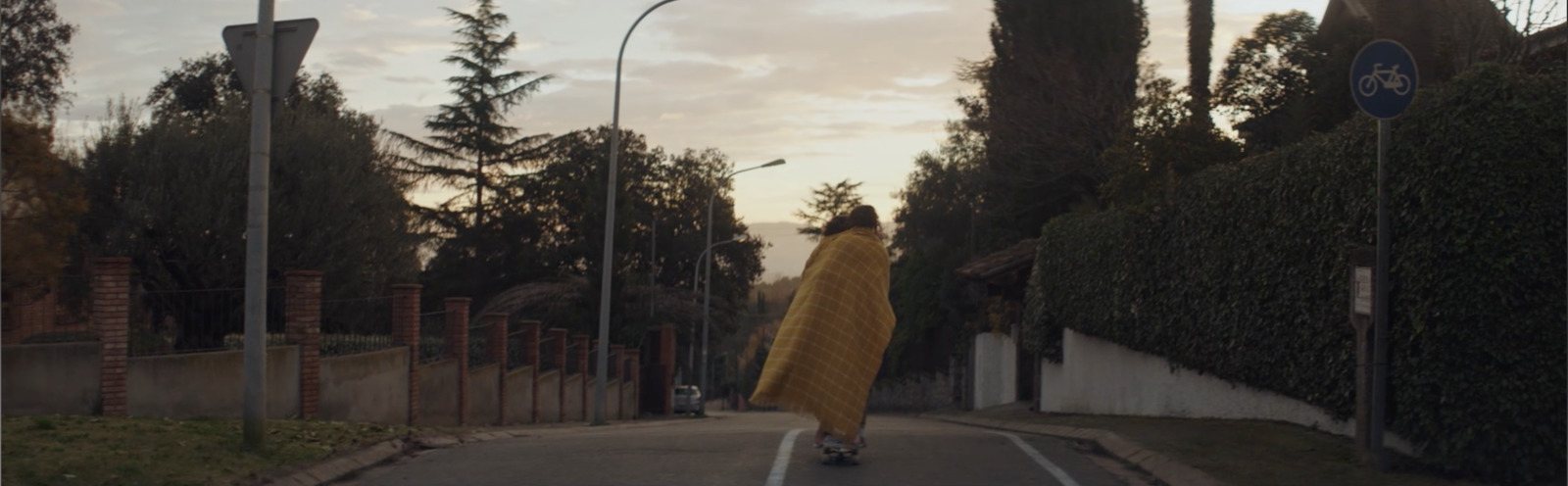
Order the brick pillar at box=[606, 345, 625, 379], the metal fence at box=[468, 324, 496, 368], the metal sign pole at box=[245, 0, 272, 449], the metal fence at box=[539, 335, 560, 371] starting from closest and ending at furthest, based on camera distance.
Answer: the metal sign pole at box=[245, 0, 272, 449], the metal fence at box=[468, 324, 496, 368], the metal fence at box=[539, 335, 560, 371], the brick pillar at box=[606, 345, 625, 379]

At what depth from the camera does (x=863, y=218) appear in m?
10.0

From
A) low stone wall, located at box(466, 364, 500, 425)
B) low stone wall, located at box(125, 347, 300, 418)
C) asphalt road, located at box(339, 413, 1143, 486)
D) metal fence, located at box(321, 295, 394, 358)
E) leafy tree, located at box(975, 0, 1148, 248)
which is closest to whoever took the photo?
asphalt road, located at box(339, 413, 1143, 486)

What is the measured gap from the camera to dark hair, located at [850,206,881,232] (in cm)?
1002

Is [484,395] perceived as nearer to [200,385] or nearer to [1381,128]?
[200,385]

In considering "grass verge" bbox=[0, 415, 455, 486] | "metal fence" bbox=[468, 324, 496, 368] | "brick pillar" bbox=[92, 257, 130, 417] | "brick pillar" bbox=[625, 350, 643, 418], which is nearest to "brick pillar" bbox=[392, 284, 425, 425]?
"metal fence" bbox=[468, 324, 496, 368]

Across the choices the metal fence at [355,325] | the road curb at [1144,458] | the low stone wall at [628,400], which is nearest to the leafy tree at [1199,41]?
the road curb at [1144,458]

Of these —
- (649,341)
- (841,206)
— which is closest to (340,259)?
(649,341)

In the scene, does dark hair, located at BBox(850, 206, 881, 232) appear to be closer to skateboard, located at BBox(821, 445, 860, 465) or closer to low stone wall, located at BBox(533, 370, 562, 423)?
skateboard, located at BBox(821, 445, 860, 465)

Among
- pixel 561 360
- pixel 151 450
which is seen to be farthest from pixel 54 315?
pixel 561 360

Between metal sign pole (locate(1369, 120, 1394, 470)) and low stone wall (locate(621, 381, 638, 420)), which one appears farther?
low stone wall (locate(621, 381, 638, 420))

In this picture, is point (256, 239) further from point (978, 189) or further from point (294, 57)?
point (978, 189)

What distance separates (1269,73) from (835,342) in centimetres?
1761

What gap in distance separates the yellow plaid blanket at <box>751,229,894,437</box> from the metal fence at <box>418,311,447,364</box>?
13.1m

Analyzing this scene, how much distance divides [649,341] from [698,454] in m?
39.9
